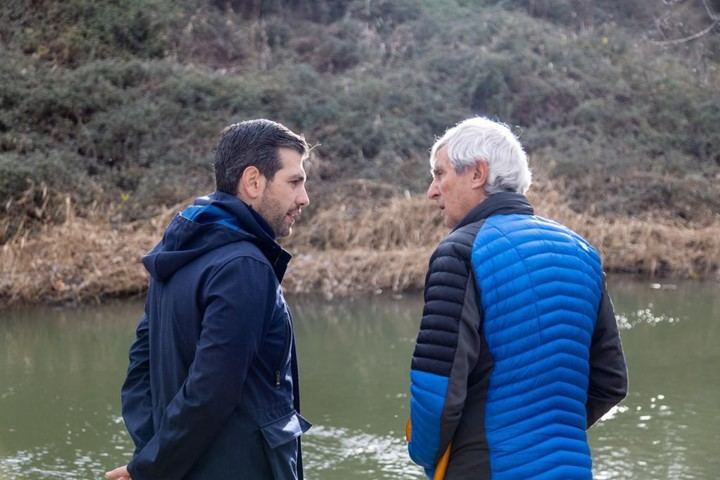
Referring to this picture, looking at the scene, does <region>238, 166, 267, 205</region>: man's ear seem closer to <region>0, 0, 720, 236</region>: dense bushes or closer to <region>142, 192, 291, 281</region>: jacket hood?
<region>142, 192, 291, 281</region>: jacket hood

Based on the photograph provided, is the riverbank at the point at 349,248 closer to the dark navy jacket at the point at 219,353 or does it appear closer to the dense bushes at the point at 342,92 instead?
the dense bushes at the point at 342,92

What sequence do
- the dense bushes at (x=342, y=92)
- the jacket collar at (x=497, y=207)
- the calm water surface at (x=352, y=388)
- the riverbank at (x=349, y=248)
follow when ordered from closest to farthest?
the jacket collar at (x=497, y=207), the calm water surface at (x=352, y=388), the riverbank at (x=349, y=248), the dense bushes at (x=342, y=92)

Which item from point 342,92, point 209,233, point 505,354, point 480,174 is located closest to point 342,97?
point 342,92

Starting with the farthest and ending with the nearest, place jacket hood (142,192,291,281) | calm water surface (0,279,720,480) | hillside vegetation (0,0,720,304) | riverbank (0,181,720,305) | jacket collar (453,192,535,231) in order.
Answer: hillside vegetation (0,0,720,304)
riverbank (0,181,720,305)
calm water surface (0,279,720,480)
jacket collar (453,192,535,231)
jacket hood (142,192,291,281)

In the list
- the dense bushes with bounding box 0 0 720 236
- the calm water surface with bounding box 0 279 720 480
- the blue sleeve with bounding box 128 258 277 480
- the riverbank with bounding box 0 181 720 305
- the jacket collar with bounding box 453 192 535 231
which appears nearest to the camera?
the blue sleeve with bounding box 128 258 277 480

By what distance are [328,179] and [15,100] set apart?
470 cm

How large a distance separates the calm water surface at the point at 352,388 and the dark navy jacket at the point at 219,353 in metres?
3.28

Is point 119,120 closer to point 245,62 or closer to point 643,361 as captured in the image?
point 245,62

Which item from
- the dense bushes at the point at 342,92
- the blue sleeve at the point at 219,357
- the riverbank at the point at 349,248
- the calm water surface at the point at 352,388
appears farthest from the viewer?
the dense bushes at the point at 342,92

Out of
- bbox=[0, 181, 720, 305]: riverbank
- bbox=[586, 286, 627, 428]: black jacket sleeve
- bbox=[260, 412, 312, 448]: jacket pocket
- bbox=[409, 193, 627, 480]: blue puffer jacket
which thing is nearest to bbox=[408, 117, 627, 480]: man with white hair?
bbox=[409, 193, 627, 480]: blue puffer jacket

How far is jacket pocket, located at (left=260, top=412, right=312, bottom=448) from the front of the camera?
2586 millimetres

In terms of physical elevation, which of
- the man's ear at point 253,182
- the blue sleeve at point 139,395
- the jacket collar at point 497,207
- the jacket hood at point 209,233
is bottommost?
the blue sleeve at point 139,395

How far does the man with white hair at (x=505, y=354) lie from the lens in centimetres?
258

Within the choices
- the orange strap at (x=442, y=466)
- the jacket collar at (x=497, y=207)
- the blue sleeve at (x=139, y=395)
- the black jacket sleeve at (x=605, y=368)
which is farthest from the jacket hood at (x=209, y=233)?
the black jacket sleeve at (x=605, y=368)
